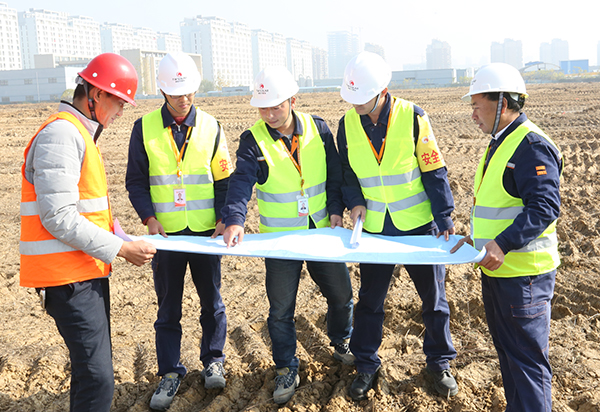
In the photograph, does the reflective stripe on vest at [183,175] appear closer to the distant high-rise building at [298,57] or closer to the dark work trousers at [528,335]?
the dark work trousers at [528,335]

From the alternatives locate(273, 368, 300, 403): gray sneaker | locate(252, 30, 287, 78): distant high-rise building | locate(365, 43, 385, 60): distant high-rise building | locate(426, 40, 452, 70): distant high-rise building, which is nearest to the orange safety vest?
locate(273, 368, 300, 403): gray sneaker

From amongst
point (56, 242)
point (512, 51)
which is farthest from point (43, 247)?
point (512, 51)

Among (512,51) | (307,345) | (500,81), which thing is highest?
(512,51)

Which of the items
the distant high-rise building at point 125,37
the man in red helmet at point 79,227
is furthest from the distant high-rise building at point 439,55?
the man in red helmet at point 79,227

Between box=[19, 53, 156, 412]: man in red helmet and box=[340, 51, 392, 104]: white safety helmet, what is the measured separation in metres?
1.43

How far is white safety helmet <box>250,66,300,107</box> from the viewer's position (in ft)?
11.5

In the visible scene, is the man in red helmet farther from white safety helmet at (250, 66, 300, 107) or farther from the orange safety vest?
white safety helmet at (250, 66, 300, 107)

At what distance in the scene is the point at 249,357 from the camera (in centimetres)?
434

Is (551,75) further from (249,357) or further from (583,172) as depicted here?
(249,357)

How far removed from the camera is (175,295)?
3756mm

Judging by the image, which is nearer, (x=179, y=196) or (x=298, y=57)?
(x=179, y=196)

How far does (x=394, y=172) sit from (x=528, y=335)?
4.41ft

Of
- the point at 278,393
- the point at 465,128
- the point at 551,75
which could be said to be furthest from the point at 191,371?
the point at 551,75

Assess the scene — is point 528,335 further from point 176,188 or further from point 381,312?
point 176,188
